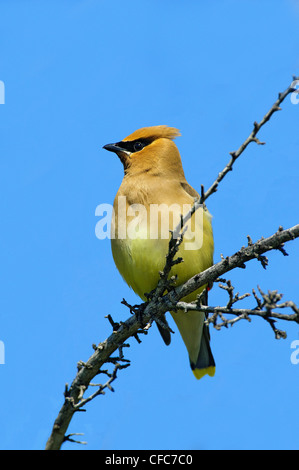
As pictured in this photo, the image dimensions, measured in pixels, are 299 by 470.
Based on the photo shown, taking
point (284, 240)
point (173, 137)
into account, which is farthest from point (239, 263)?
point (173, 137)

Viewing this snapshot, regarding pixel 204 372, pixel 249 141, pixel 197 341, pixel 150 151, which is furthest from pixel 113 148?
pixel 249 141

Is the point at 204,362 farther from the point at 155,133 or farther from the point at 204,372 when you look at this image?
the point at 155,133

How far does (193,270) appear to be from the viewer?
226 inches

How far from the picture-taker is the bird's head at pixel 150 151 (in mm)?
6633

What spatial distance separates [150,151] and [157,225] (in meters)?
1.41

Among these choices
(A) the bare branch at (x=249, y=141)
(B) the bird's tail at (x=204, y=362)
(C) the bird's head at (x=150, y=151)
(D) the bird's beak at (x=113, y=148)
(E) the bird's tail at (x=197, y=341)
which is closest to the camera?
(A) the bare branch at (x=249, y=141)

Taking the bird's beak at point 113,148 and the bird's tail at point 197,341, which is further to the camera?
the bird's beak at point 113,148

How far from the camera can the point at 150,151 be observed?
6789 millimetres

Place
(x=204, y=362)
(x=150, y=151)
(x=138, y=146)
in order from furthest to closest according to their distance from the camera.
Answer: (x=204, y=362)
(x=138, y=146)
(x=150, y=151)

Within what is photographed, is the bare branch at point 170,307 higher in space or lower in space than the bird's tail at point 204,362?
lower

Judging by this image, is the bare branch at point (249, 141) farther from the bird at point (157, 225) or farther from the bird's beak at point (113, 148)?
the bird's beak at point (113, 148)

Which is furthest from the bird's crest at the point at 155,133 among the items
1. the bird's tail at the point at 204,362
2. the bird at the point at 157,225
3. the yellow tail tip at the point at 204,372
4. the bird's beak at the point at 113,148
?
the yellow tail tip at the point at 204,372
